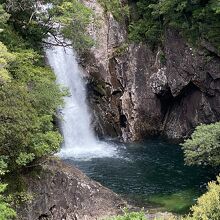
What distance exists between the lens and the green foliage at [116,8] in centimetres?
3341

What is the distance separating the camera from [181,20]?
30.9 meters

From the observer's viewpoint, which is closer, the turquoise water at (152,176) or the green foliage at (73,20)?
the turquoise water at (152,176)

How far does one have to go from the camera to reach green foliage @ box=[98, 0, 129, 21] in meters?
33.4

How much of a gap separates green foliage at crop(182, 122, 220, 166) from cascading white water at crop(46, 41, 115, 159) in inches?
346

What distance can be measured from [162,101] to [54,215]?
16.9 meters

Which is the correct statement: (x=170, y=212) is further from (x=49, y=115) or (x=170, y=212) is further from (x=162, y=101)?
(x=162, y=101)

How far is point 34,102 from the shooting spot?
19328mm

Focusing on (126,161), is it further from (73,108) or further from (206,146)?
(206,146)

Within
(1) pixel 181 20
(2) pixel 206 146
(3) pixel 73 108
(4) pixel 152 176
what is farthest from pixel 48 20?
(2) pixel 206 146

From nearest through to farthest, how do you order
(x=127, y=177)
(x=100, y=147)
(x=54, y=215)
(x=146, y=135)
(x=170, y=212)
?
(x=54, y=215) → (x=170, y=212) → (x=127, y=177) → (x=100, y=147) → (x=146, y=135)

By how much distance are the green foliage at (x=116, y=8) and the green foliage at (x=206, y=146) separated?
14339mm

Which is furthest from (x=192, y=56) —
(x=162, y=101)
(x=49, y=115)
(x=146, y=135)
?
(x=49, y=115)

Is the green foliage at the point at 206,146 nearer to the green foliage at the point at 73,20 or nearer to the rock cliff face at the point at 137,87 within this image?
the green foliage at the point at 73,20

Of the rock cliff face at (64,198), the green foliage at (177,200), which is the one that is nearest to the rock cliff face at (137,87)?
the green foliage at (177,200)
